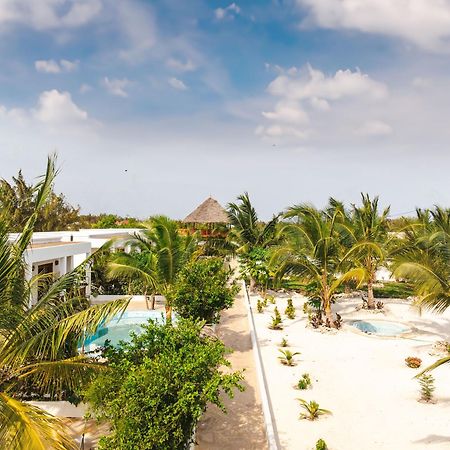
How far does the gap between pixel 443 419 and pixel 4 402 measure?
23.8ft

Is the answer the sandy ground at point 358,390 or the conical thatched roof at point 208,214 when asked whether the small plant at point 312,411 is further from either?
the conical thatched roof at point 208,214

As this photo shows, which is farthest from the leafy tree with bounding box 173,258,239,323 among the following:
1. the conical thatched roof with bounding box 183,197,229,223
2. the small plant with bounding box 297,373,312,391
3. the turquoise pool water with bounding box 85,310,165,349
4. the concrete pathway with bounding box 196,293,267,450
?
the conical thatched roof with bounding box 183,197,229,223

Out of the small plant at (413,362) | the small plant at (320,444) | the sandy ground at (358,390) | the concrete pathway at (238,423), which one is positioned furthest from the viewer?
the small plant at (413,362)

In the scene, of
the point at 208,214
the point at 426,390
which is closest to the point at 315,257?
the point at 426,390

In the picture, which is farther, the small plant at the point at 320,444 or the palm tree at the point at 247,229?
the palm tree at the point at 247,229

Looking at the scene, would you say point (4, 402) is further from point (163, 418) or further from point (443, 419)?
point (443, 419)

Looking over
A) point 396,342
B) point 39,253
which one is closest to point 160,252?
point 39,253

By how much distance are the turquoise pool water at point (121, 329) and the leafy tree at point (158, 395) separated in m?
8.48

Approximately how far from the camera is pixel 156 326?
6.23m

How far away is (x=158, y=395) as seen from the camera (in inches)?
191

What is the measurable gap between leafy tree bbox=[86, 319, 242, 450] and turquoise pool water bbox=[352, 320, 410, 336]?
993 cm

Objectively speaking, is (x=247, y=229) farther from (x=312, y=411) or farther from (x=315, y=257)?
(x=312, y=411)

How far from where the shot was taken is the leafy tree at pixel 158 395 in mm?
4723

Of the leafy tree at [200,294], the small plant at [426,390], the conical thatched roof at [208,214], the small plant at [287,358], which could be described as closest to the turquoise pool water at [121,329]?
the leafy tree at [200,294]
